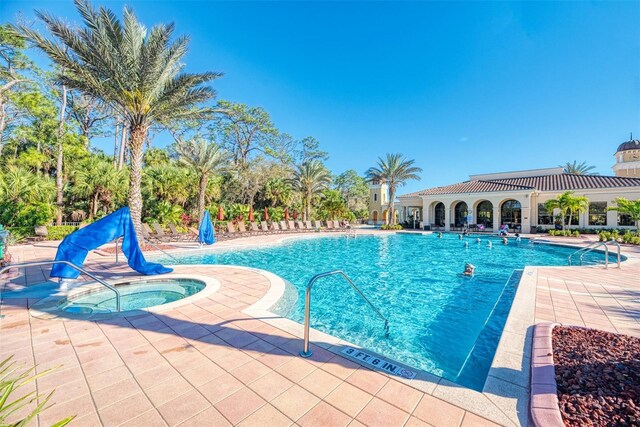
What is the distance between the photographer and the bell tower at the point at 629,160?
31.8m

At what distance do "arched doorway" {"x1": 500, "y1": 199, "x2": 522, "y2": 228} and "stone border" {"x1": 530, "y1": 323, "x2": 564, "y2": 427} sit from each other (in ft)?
90.1

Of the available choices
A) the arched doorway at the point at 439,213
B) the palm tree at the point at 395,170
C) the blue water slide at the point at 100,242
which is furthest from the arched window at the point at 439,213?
the blue water slide at the point at 100,242

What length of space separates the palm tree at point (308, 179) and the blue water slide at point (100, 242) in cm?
2064

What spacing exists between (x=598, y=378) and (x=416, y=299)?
4.47 m

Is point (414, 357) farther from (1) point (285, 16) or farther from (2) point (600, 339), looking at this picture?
(1) point (285, 16)

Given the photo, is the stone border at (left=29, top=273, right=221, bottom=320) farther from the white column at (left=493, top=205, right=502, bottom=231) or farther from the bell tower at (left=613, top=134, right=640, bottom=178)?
the bell tower at (left=613, top=134, right=640, bottom=178)

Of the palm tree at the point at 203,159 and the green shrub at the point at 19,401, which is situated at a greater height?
the palm tree at the point at 203,159

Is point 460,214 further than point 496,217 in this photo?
Yes

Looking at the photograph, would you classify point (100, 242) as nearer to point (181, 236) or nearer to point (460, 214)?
point (181, 236)

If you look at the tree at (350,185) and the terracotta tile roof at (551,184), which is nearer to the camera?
the terracotta tile roof at (551,184)

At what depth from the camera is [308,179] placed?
27203mm

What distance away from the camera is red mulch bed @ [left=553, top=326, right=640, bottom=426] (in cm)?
228

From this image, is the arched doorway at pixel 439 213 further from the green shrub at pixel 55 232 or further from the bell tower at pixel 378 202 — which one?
the green shrub at pixel 55 232

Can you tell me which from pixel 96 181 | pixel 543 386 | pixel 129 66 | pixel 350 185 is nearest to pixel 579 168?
pixel 350 185
